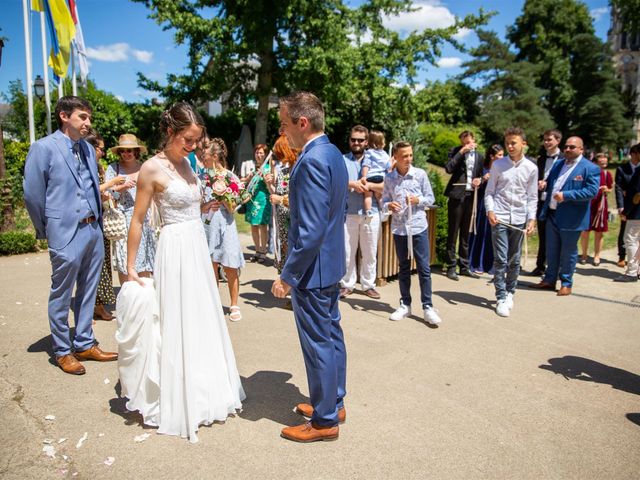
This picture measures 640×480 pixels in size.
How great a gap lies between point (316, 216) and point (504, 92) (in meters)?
41.3

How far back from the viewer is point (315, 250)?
9.84ft

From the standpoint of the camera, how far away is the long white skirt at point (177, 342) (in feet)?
11.1

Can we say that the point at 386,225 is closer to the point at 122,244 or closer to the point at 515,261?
the point at 515,261

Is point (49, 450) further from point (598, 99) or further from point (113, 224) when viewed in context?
point (598, 99)

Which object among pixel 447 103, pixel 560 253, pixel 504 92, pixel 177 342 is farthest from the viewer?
pixel 504 92

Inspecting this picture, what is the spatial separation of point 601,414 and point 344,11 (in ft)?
57.3

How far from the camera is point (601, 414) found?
3.73 m

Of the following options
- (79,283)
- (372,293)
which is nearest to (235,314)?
(79,283)

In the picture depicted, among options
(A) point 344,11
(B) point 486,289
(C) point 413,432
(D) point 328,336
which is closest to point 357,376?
(C) point 413,432

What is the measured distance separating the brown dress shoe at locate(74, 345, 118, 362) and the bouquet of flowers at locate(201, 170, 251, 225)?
1.95 m

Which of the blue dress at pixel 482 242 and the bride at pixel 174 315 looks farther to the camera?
the blue dress at pixel 482 242

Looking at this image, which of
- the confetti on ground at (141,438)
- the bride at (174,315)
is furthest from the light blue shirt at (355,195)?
the confetti on ground at (141,438)

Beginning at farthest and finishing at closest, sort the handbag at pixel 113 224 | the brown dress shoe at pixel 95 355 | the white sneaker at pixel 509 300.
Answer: the white sneaker at pixel 509 300
the handbag at pixel 113 224
the brown dress shoe at pixel 95 355

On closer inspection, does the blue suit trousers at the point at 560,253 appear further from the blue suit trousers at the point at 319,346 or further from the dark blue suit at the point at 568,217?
the blue suit trousers at the point at 319,346
